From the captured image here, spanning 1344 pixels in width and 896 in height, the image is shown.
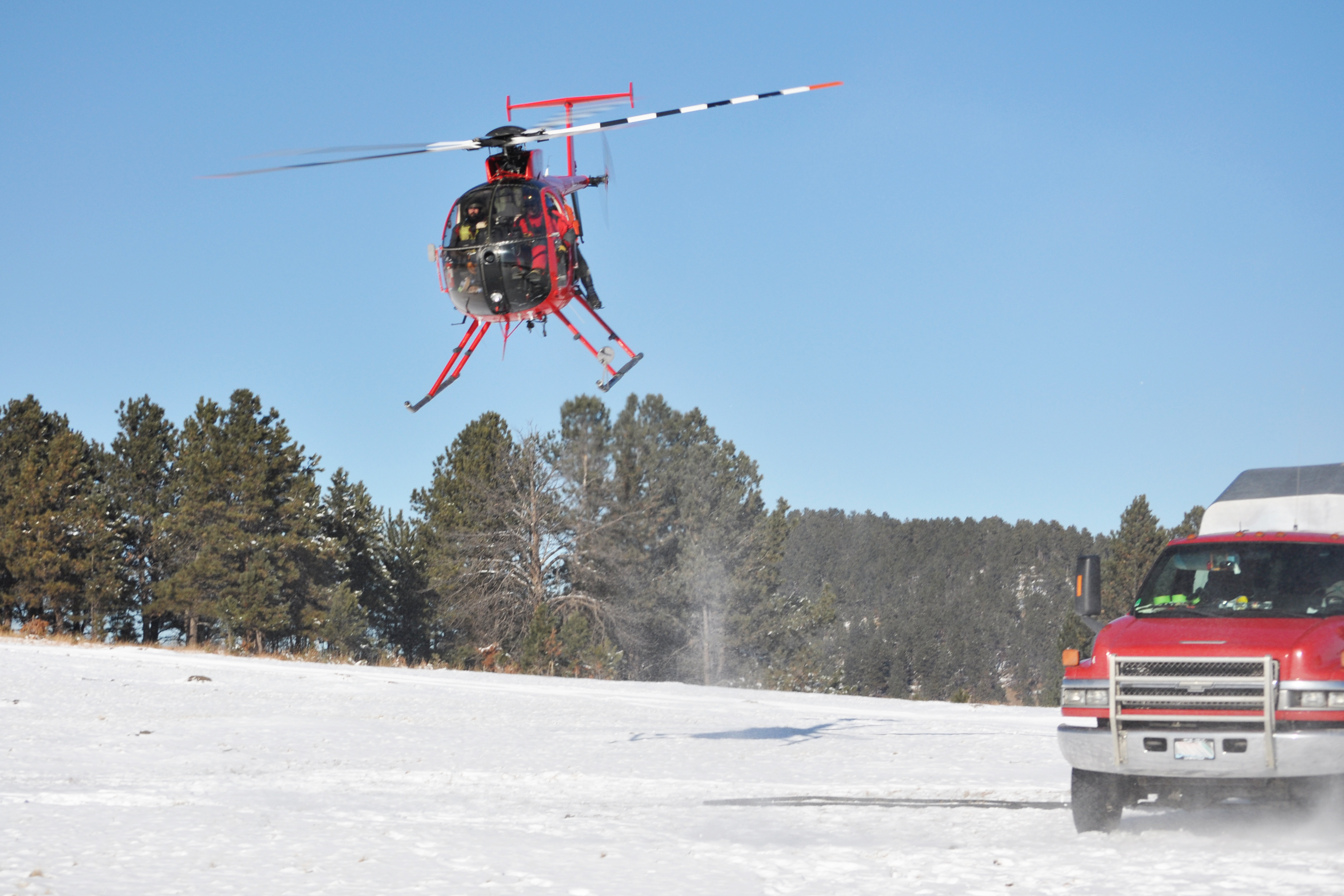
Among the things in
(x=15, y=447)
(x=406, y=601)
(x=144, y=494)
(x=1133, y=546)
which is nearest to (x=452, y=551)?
(x=406, y=601)

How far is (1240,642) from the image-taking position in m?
8.04

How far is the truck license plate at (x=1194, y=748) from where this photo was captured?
25.6ft

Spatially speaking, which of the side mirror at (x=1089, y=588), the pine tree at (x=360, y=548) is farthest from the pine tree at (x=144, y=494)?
the side mirror at (x=1089, y=588)

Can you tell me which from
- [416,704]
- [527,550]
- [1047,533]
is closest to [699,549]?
[527,550]

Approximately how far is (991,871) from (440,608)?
1813 inches

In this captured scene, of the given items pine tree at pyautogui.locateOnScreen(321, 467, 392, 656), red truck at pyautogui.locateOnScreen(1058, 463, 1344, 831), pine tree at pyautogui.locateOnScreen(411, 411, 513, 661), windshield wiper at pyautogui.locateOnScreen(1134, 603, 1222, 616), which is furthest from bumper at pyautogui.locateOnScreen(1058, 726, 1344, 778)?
pine tree at pyautogui.locateOnScreen(321, 467, 392, 656)

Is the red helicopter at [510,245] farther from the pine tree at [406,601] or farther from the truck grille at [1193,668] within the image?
the pine tree at [406,601]

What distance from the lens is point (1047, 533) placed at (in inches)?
5438

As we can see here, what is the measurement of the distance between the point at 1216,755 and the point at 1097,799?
99cm

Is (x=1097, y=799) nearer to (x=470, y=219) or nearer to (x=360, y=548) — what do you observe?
(x=470, y=219)

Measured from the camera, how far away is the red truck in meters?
7.71

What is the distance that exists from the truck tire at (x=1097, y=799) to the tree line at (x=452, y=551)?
3156 cm

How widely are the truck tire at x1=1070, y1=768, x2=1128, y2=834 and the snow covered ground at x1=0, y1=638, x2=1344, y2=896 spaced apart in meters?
0.13

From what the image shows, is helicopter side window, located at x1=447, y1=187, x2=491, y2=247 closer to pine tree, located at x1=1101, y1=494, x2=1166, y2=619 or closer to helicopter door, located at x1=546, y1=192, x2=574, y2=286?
helicopter door, located at x1=546, y1=192, x2=574, y2=286
